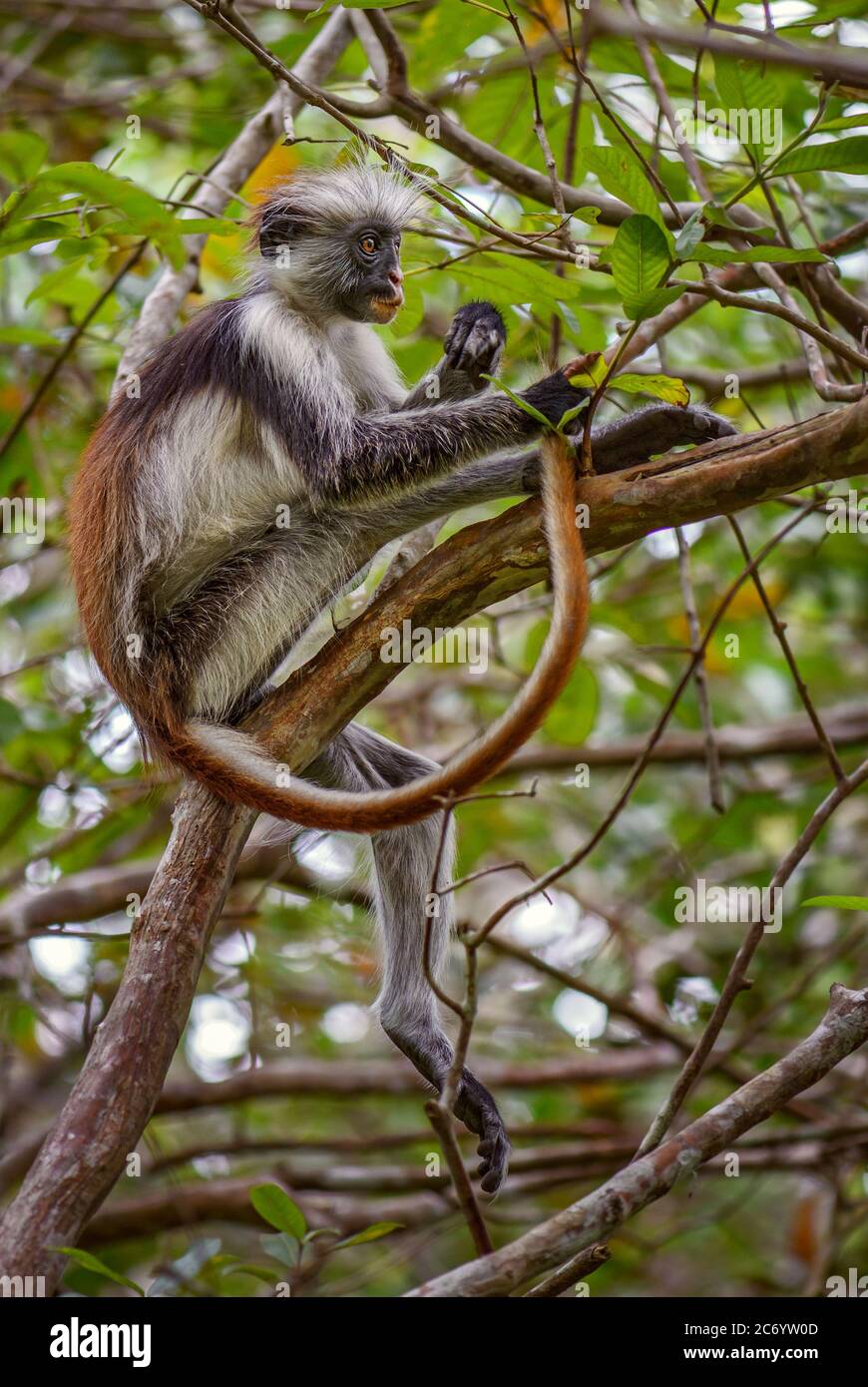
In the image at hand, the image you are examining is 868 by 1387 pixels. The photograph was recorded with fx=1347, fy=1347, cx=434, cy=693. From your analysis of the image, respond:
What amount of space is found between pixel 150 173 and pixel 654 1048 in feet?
18.3

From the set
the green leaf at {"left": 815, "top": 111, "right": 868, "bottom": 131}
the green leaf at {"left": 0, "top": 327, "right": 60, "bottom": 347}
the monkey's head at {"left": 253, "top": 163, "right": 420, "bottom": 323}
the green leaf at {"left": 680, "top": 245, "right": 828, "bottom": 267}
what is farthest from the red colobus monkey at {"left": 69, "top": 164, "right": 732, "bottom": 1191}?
the green leaf at {"left": 815, "top": 111, "right": 868, "bottom": 131}

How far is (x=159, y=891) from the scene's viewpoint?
142 inches

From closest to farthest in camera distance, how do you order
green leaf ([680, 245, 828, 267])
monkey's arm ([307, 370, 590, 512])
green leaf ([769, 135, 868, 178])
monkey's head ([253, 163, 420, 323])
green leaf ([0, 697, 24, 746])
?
green leaf ([680, 245, 828, 267]) < green leaf ([769, 135, 868, 178]) < monkey's arm ([307, 370, 590, 512]) < monkey's head ([253, 163, 420, 323]) < green leaf ([0, 697, 24, 746])

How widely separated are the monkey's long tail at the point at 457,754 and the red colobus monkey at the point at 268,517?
9cm

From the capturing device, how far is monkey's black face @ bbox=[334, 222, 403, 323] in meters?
4.44

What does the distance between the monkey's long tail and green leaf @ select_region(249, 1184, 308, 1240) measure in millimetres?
854

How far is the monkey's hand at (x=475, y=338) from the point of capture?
395cm

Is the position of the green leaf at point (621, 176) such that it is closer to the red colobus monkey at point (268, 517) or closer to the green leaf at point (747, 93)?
the green leaf at point (747, 93)

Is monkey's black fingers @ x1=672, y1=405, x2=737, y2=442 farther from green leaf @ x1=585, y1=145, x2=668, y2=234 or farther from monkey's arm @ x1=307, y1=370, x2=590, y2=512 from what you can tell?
green leaf @ x1=585, y1=145, x2=668, y2=234

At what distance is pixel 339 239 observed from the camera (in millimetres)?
4844

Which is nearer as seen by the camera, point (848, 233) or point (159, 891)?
point (159, 891)

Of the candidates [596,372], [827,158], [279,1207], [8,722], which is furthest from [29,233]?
[279,1207]
